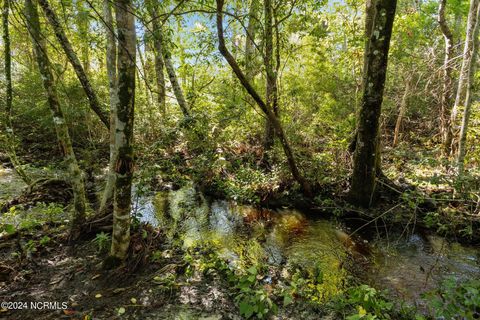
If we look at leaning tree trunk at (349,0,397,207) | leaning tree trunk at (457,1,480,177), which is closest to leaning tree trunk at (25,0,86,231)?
leaning tree trunk at (349,0,397,207)

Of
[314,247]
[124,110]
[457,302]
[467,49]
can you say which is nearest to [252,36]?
[467,49]

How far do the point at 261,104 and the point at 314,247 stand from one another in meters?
3.19

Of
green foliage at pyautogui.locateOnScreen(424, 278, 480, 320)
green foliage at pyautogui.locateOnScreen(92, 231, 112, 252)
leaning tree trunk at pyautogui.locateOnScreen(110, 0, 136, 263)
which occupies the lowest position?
green foliage at pyautogui.locateOnScreen(92, 231, 112, 252)

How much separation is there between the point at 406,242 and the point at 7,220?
27.3ft

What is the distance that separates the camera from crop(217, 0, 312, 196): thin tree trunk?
18.0 ft

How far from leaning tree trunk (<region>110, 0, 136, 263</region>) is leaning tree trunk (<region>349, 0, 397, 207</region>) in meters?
4.55

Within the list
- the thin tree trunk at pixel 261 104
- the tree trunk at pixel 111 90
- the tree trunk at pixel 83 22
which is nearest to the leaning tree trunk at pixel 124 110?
the tree trunk at pixel 83 22

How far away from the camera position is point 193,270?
4.39m

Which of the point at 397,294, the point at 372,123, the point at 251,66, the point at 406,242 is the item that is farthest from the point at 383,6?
the point at 397,294

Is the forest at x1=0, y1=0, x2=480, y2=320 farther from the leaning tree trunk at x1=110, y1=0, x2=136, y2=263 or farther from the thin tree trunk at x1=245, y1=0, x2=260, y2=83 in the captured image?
the thin tree trunk at x1=245, y1=0, x2=260, y2=83

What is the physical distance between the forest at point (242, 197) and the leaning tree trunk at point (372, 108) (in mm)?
27

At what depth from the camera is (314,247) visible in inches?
227

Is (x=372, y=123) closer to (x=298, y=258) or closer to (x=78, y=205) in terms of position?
(x=298, y=258)

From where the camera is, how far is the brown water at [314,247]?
468cm
